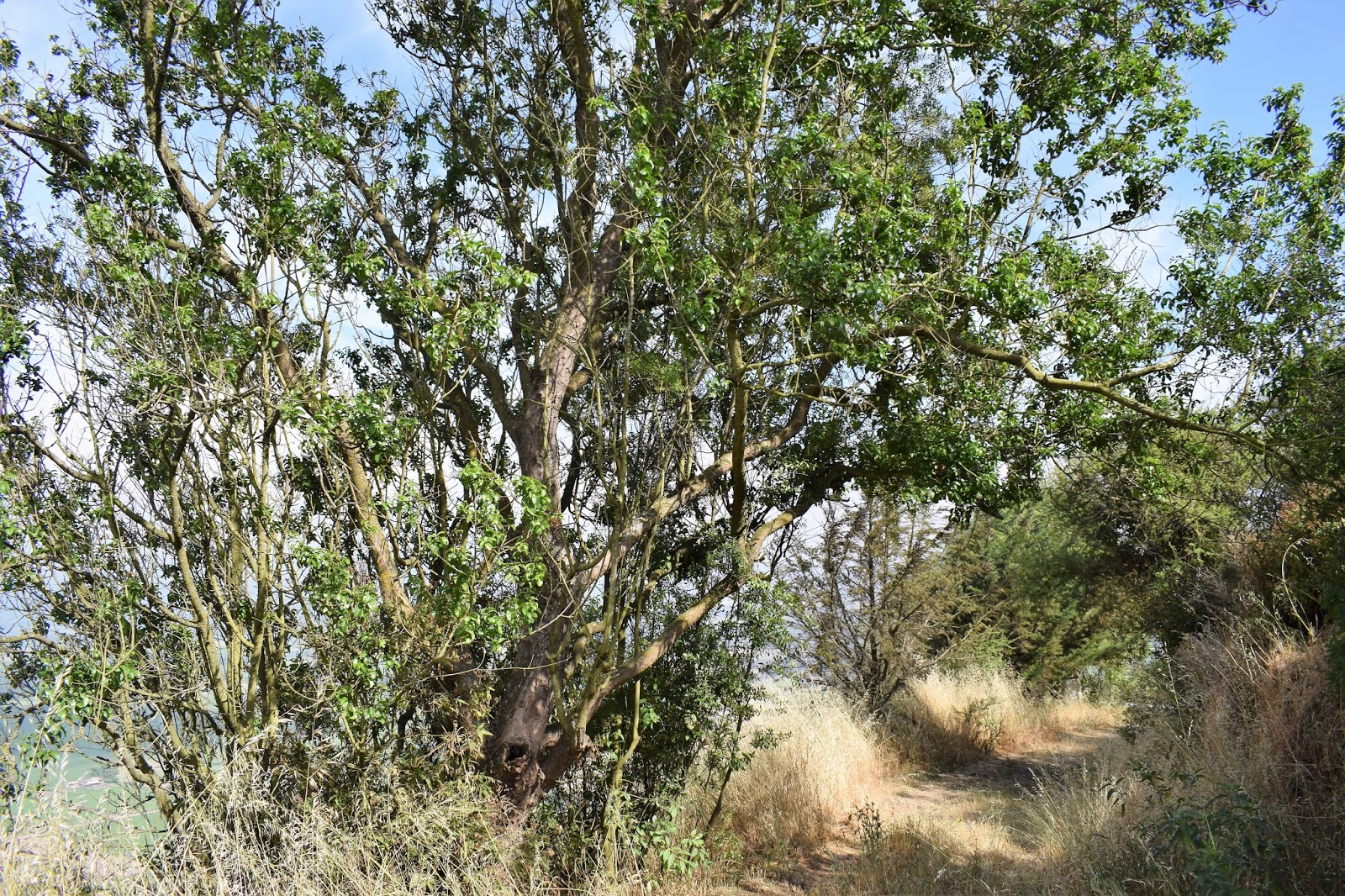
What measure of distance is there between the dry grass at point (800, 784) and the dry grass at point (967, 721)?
5.51ft

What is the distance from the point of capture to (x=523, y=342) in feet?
27.3

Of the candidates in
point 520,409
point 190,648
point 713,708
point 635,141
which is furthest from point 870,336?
point 190,648

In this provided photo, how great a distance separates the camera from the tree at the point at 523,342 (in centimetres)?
602

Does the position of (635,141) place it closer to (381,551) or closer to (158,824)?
(381,551)

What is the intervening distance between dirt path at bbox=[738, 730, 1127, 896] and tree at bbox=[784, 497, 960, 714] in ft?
6.44

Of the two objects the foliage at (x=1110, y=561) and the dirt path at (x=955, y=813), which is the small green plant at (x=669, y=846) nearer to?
the dirt path at (x=955, y=813)

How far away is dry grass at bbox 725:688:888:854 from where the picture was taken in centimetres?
916

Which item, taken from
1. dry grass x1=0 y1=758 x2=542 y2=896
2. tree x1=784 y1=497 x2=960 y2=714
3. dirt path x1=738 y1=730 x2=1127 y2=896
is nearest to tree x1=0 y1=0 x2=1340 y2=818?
dry grass x1=0 y1=758 x2=542 y2=896

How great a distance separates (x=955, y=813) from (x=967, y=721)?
3.76 metres

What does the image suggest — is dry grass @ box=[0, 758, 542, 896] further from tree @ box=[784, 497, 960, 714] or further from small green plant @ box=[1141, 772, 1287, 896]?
tree @ box=[784, 497, 960, 714]

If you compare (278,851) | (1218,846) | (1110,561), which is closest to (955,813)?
(1218,846)

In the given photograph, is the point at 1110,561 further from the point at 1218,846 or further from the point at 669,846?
the point at 669,846

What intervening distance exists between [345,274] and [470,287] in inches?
38.1

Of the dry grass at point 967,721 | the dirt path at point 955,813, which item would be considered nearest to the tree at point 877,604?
the dry grass at point 967,721
